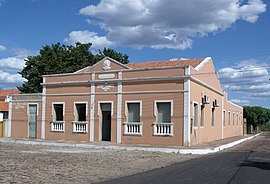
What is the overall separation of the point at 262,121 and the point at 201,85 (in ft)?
157

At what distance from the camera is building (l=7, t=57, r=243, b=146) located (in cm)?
2416

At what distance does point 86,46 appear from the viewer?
1918 inches

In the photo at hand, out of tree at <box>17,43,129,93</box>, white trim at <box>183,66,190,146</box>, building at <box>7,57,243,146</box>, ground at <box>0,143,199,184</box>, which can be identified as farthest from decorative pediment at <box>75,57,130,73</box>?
tree at <box>17,43,129,93</box>

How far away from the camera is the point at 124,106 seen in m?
25.9

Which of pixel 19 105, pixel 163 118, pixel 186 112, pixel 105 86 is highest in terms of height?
pixel 105 86

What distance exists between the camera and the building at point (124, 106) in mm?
24156

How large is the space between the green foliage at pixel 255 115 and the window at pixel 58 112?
42277 millimetres

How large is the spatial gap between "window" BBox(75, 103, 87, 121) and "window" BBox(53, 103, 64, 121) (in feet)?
4.69

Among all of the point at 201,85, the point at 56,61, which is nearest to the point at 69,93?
the point at 201,85

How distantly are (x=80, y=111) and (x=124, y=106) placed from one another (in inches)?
164

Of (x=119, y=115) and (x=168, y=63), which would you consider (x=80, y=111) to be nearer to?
(x=119, y=115)

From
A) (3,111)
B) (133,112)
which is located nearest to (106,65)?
(133,112)

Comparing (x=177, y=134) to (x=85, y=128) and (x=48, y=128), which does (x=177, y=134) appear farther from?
(x=48, y=128)

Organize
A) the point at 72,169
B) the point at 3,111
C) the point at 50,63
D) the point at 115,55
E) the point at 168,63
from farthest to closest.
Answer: the point at 115,55 → the point at 50,63 → the point at 3,111 → the point at 168,63 → the point at 72,169
